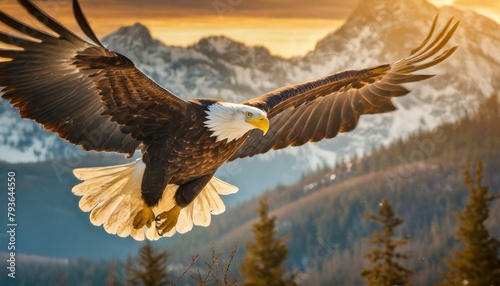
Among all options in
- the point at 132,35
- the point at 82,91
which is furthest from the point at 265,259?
the point at 132,35

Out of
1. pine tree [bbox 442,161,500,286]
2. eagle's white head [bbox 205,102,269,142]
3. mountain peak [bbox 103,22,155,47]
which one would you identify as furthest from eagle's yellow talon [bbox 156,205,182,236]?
mountain peak [bbox 103,22,155,47]

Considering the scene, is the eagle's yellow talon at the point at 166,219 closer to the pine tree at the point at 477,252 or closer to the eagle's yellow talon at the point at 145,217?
the eagle's yellow talon at the point at 145,217

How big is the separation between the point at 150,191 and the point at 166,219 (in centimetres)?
30

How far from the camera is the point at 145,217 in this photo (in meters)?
6.52

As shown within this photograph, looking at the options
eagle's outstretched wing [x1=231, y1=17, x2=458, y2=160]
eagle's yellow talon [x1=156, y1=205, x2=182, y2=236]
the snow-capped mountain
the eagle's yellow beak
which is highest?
the snow-capped mountain

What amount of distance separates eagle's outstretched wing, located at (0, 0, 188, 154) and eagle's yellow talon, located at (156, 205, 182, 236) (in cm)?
56

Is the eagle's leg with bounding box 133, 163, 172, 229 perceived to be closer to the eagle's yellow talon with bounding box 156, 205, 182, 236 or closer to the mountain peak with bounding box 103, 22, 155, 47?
the eagle's yellow talon with bounding box 156, 205, 182, 236

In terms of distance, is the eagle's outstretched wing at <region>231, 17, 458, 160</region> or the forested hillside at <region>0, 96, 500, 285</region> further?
the forested hillside at <region>0, 96, 500, 285</region>

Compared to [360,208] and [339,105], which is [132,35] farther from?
[339,105]

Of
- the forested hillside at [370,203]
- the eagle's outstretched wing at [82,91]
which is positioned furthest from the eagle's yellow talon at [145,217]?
the forested hillside at [370,203]

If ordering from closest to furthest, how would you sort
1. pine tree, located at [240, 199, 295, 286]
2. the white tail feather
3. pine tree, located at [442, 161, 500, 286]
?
the white tail feather < pine tree, located at [442, 161, 500, 286] < pine tree, located at [240, 199, 295, 286]

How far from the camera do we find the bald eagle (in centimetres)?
564

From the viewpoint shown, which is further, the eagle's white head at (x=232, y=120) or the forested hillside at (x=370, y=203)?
the forested hillside at (x=370, y=203)

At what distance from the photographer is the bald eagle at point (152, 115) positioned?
564 centimetres
